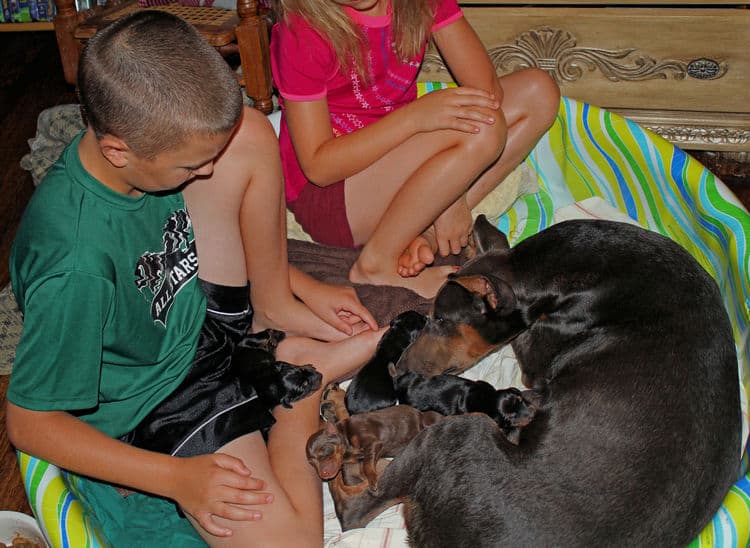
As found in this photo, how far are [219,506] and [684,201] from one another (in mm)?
1878

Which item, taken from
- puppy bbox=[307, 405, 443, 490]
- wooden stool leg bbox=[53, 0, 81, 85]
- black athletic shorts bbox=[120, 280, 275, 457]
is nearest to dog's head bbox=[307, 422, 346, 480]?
puppy bbox=[307, 405, 443, 490]

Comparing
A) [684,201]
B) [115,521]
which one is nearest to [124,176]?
[115,521]

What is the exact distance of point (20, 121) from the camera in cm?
410

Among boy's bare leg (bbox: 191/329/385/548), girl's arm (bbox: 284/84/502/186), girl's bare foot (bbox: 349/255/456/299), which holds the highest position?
girl's arm (bbox: 284/84/502/186)

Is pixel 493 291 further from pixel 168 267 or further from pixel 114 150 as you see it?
pixel 114 150

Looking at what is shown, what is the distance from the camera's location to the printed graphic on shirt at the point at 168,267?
1.93m

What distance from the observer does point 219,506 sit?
184 cm

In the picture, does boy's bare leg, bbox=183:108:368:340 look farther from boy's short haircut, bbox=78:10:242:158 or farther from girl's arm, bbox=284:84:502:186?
boy's short haircut, bbox=78:10:242:158

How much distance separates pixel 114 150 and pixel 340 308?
3.27ft

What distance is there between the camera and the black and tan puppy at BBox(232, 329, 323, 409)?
2.24m

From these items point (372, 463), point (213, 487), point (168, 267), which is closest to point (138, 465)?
point (213, 487)

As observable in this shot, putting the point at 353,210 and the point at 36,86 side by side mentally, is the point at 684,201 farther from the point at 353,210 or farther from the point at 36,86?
the point at 36,86

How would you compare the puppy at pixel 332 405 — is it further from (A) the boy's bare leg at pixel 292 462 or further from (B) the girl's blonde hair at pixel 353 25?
(B) the girl's blonde hair at pixel 353 25

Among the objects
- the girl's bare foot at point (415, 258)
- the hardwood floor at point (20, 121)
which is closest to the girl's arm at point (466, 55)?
the girl's bare foot at point (415, 258)
